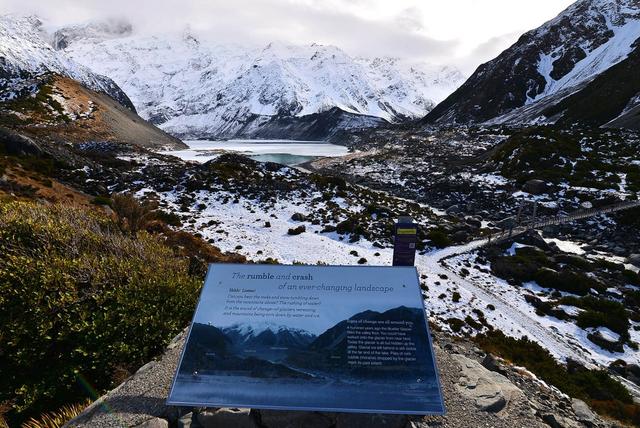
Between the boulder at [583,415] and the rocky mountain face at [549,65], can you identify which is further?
the rocky mountain face at [549,65]

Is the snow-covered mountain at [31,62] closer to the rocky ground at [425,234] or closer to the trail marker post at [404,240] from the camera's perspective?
the rocky ground at [425,234]

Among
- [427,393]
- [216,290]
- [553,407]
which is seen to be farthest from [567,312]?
[216,290]

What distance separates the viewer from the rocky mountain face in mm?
113625

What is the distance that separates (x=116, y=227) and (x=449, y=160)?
62.2 m

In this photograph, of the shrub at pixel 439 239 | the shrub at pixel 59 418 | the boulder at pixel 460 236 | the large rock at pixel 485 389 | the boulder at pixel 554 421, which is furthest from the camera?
the boulder at pixel 460 236

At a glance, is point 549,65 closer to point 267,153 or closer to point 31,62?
point 267,153

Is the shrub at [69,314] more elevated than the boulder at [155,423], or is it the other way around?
the shrub at [69,314]

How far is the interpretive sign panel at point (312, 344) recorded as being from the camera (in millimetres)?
4695

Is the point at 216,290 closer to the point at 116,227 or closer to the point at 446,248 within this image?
the point at 116,227

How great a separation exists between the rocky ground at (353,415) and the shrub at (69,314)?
2.81 ft

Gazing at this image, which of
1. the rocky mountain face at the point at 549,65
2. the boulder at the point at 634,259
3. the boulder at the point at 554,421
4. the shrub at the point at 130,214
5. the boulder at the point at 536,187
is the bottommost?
the boulder at the point at 554,421

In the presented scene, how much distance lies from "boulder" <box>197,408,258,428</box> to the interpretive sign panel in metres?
0.56

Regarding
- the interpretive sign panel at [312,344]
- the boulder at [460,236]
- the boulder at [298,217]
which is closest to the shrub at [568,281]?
the boulder at [460,236]

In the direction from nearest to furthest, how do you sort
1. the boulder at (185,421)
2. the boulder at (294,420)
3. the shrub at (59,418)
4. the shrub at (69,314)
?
the boulder at (294,420)
the boulder at (185,421)
the shrub at (59,418)
the shrub at (69,314)
